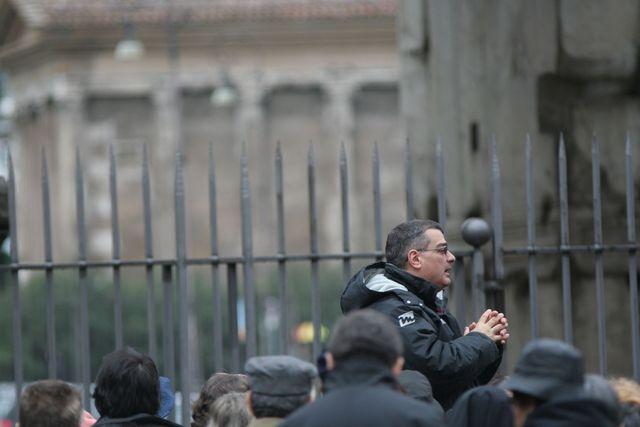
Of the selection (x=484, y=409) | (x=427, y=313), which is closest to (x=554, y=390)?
(x=484, y=409)

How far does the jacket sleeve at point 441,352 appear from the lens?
7.05m

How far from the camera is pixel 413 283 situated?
23.9 ft

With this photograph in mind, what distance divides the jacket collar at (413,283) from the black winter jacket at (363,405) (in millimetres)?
1568

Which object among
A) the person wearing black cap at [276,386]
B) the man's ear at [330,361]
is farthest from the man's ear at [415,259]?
the man's ear at [330,361]

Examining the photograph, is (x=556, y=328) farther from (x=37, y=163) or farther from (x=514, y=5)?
(x=37, y=163)

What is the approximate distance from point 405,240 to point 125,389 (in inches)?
49.6

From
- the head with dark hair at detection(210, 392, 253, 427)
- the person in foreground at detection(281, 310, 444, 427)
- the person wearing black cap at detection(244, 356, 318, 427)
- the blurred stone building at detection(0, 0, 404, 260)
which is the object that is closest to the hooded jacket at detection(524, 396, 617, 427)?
the person in foreground at detection(281, 310, 444, 427)

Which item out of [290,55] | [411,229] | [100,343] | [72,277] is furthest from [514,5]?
[290,55]

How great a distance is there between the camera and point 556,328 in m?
10.0

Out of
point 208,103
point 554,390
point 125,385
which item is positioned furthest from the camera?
point 208,103

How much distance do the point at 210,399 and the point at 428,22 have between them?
431cm

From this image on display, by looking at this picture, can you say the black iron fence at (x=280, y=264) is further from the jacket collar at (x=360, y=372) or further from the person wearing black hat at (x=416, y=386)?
the jacket collar at (x=360, y=372)

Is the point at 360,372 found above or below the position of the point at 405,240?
Result: below

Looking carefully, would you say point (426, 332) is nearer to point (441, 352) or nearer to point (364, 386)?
point (441, 352)
